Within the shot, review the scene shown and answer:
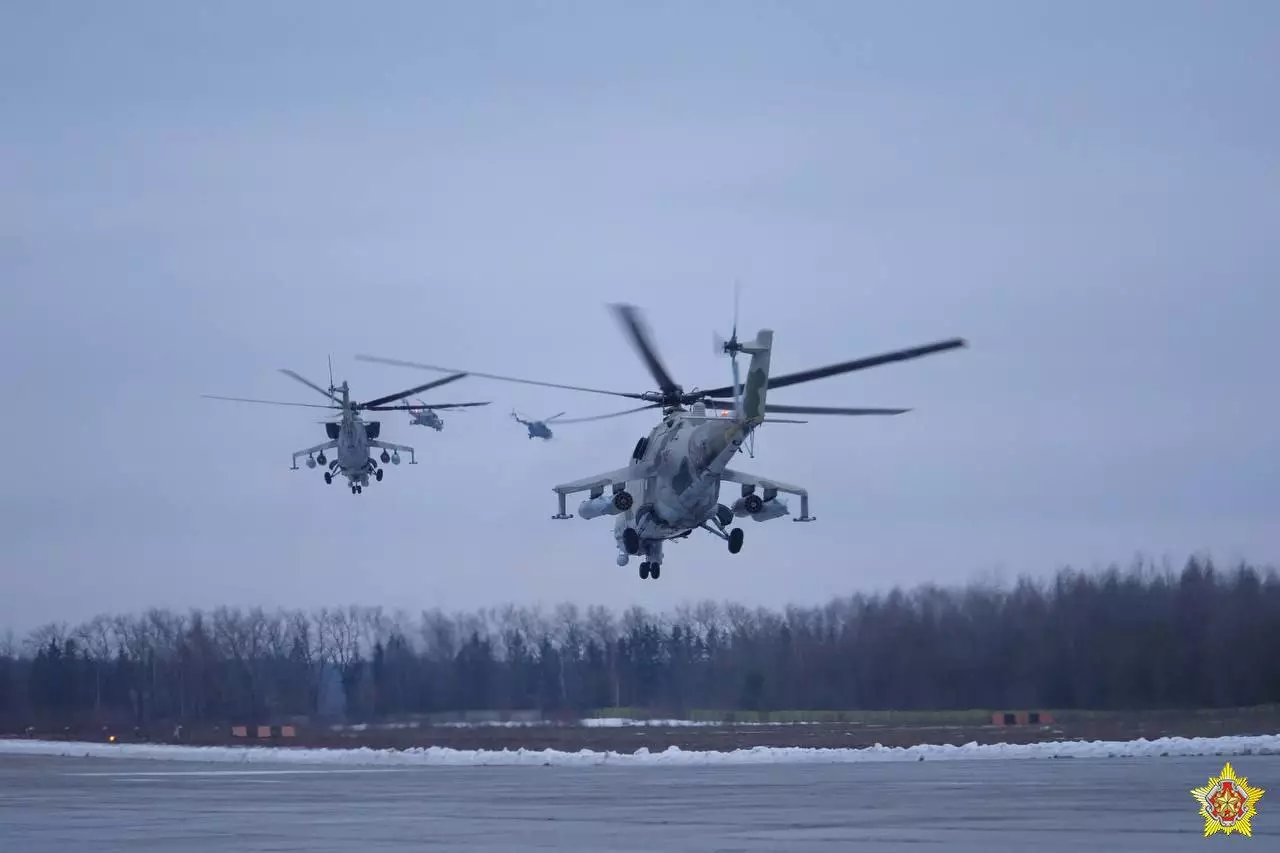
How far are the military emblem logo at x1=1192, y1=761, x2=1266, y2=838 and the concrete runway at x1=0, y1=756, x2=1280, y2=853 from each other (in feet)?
0.76

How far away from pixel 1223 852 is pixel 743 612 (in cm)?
6334

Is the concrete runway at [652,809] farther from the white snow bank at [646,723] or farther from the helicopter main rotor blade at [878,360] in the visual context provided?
the white snow bank at [646,723]

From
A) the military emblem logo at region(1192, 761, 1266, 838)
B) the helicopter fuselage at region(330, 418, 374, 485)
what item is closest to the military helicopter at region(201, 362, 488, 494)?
the helicopter fuselage at region(330, 418, 374, 485)

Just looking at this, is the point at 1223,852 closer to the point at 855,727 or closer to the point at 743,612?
the point at 855,727

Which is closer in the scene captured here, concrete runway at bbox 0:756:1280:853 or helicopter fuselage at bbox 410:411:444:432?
concrete runway at bbox 0:756:1280:853

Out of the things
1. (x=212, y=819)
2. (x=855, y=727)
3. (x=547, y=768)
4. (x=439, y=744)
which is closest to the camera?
(x=212, y=819)

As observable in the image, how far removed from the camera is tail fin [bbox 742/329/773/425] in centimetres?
3775

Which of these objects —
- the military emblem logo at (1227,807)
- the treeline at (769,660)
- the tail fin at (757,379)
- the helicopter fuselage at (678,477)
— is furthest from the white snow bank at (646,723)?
the military emblem logo at (1227,807)

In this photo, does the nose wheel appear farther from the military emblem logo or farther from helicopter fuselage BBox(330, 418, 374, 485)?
helicopter fuselage BBox(330, 418, 374, 485)

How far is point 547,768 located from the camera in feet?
155

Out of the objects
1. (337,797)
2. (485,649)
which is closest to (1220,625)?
(485,649)

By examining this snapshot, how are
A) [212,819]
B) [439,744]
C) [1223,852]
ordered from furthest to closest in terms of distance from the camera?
1. [439,744]
2. [212,819]
3. [1223,852]

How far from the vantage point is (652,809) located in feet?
95.2

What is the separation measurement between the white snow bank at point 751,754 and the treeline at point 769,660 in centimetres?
1130
